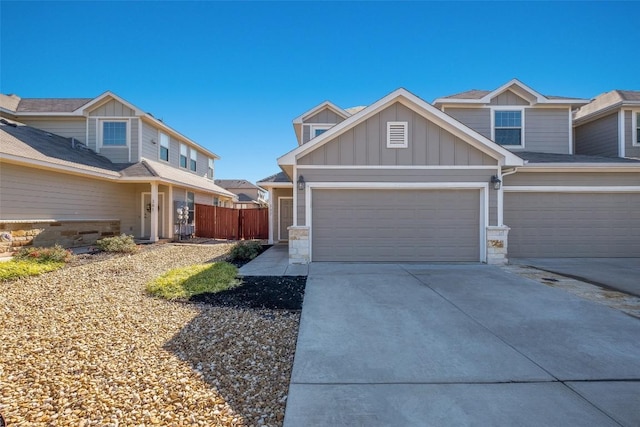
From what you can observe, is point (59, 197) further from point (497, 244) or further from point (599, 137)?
point (599, 137)

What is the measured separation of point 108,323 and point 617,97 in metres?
17.3

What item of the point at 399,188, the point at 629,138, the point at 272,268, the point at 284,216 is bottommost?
the point at 272,268

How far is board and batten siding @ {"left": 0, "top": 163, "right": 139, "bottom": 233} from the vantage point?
8.89 m

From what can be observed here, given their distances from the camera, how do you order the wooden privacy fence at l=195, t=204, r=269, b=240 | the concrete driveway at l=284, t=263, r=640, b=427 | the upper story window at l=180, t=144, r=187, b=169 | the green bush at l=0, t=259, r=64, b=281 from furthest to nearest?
the upper story window at l=180, t=144, r=187, b=169 < the wooden privacy fence at l=195, t=204, r=269, b=240 < the green bush at l=0, t=259, r=64, b=281 < the concrete driveway at l=284, t=263, r=640, b=427

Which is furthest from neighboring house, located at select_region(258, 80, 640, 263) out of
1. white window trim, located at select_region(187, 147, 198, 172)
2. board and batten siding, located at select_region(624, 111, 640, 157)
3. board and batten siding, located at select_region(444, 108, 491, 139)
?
white window trim, located at select_region(187, 147, 198, 172)

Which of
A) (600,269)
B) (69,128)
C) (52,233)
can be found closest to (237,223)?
(52,233)

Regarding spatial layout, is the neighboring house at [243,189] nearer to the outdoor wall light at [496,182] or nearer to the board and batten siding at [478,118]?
the board and batten siding at [478,118]

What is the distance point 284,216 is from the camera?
14.3 meters

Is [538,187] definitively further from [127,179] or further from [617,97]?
[127,179]

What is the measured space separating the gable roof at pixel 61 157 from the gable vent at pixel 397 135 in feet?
31.1

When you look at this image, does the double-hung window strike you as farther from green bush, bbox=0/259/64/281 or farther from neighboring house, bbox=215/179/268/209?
neighboring house, bbox=215/179/268/209

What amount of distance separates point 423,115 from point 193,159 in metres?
15.6

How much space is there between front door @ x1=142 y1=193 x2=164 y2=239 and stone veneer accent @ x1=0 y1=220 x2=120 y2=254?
5.31 feet

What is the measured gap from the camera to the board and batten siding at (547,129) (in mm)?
11203
